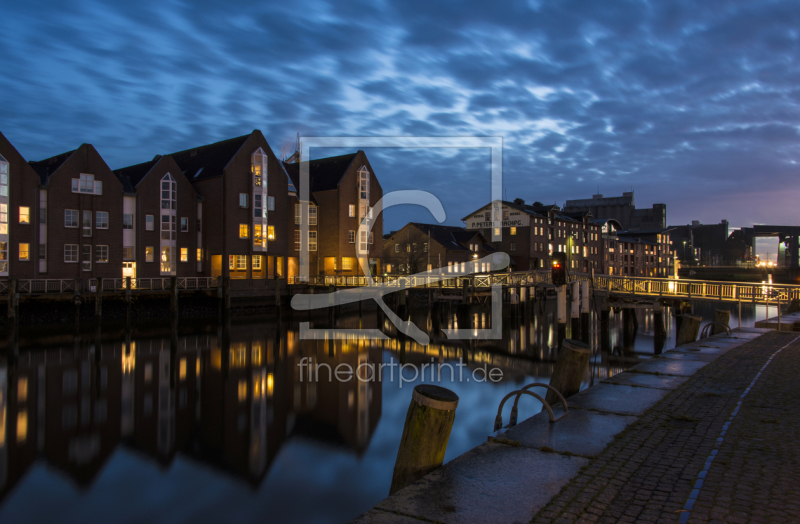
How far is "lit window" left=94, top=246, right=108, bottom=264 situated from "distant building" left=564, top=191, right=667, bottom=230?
10976 cm

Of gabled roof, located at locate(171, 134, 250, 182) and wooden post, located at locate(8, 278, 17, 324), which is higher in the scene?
gabled roof, located at locate(171, 134, 250, 182)

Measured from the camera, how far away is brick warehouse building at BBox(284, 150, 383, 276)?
5456cm

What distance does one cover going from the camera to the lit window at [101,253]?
131ft

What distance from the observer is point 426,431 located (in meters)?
7.28

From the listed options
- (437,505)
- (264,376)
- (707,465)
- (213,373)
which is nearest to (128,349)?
(213,373)

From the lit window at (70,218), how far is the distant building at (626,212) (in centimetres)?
11154

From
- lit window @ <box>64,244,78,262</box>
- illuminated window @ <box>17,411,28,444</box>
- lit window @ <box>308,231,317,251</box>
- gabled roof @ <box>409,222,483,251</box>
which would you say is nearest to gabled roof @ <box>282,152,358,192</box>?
lit window @ <box>308,231,317,251</box>

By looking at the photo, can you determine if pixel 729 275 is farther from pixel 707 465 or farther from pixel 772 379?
pixel 707 465

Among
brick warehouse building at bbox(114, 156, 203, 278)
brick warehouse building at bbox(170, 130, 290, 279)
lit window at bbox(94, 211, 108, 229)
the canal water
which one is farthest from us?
brick warehouse building at bbox(170, 130, 290, 279)

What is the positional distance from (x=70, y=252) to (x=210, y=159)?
51.7 ft

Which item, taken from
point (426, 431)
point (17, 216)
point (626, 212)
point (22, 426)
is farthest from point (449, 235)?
point (626, 212)

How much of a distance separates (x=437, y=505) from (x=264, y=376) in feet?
55.0

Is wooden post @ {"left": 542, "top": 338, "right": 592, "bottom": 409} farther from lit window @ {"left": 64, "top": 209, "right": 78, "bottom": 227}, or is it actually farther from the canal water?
lit window @ {"left": 64, "top": 209, "right": 78, "bottom": 227}

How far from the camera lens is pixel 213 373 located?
22.0m
